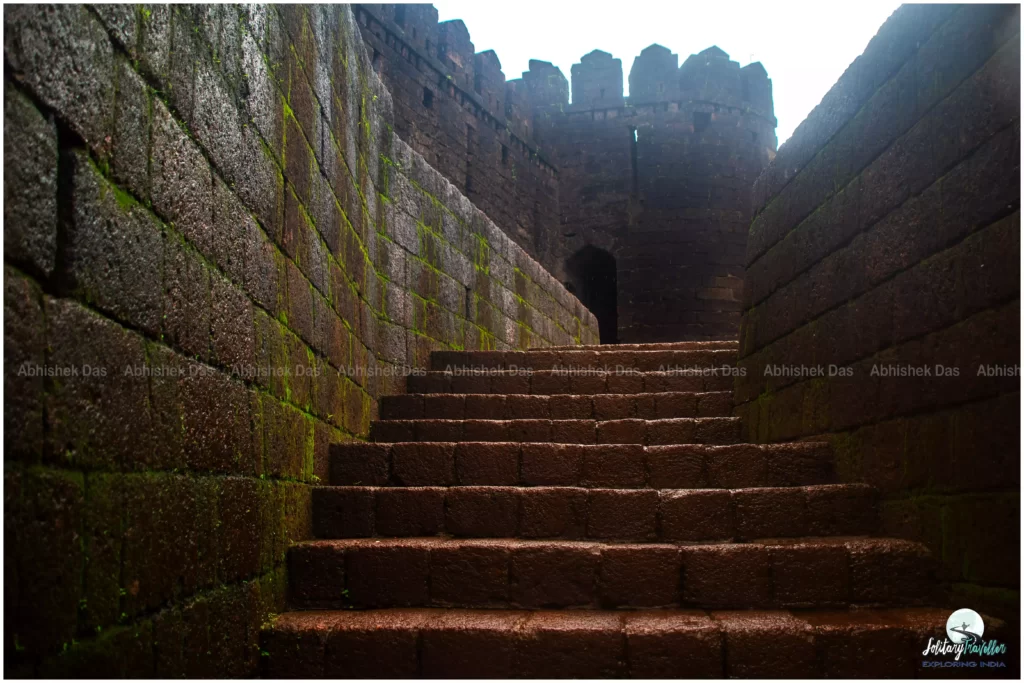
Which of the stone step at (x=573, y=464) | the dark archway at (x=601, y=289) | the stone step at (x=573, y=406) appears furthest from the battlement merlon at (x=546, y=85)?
the stone step at (x=573, y=464)

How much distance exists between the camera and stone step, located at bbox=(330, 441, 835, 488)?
384cm

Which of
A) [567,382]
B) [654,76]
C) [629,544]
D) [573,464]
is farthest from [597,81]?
[629,544]

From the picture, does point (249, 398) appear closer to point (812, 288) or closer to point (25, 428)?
point (25, 428)

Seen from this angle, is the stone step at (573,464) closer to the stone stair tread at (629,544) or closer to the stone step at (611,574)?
the stone stair tread at (629,544)

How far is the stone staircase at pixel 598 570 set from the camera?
2715mm

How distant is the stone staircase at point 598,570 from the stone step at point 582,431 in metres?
0.48

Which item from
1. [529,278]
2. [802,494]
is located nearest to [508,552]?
[802,494]

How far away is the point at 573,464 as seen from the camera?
3.96 metres

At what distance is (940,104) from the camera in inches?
119

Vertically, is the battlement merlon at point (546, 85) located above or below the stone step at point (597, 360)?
above

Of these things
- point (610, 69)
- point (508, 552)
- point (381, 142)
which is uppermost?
point (610, 69)

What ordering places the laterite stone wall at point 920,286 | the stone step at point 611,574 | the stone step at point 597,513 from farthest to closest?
the stone step at point 597,513 < the stone step at point 611,574 < the laterite stone wall at point 920,286

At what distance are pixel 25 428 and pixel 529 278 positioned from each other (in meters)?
7.47

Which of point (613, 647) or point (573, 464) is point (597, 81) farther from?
point (613, 647)
